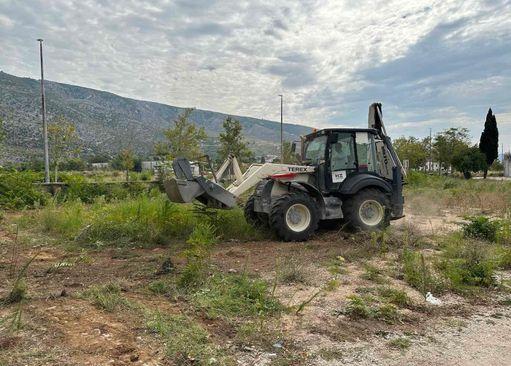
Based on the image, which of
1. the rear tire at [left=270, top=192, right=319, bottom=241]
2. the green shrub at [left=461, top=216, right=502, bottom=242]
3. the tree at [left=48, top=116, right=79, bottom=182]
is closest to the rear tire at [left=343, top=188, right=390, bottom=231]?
the rear tire at [left=270, top=192, right=319, bottom=241]

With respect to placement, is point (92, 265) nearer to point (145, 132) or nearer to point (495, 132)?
point (495, 132)

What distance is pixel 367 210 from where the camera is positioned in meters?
9.64

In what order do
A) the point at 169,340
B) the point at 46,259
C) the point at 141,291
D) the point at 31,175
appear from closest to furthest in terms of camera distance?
the point at 169,340
the point at 141,291
the point at 46,259
the point at 31,175

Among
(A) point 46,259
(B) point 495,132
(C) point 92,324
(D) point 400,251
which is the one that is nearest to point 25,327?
(C) point 92,324

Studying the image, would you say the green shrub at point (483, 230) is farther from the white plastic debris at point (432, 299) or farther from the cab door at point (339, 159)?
the white plastic debris at point (432, 299)

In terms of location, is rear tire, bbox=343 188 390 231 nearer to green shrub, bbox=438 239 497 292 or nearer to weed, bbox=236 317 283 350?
green shrub, bbox=438 239 497 292

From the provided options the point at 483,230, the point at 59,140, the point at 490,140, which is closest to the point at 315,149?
the point at 483,230

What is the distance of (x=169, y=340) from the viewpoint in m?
3.73

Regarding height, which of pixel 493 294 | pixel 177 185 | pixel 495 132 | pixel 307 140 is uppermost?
pixel 495 132

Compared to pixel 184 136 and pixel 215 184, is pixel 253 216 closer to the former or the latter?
pixel 215 184

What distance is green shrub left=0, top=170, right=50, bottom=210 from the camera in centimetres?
1462

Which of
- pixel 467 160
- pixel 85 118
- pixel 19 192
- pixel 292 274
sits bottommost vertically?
→ pixel 292 274

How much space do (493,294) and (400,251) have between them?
7.38 feet

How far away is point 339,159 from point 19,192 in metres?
11.6
